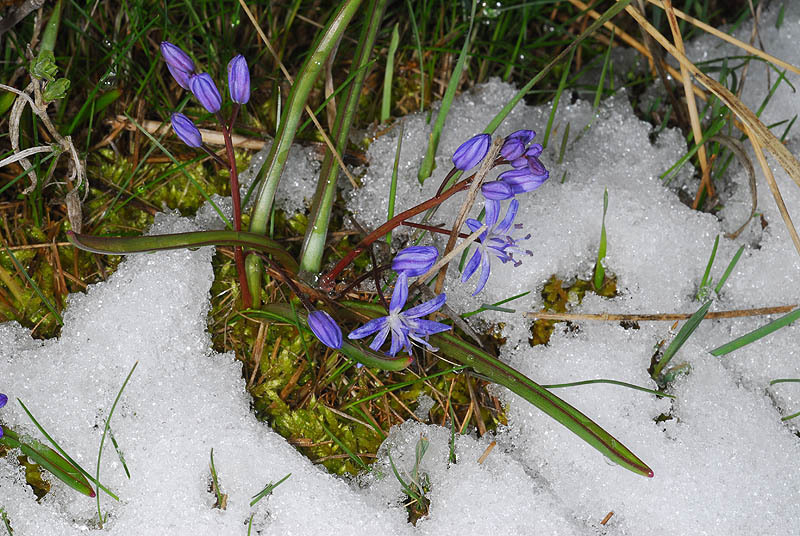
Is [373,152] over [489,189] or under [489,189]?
under

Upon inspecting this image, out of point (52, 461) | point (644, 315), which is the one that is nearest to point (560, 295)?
point (644, 315)

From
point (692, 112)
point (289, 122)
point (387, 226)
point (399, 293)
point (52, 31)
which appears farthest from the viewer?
point (692, 112)

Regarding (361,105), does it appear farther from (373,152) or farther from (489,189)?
(489,189)

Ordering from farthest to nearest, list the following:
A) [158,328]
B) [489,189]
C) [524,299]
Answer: [524,299] < [158,328] < [489,189]

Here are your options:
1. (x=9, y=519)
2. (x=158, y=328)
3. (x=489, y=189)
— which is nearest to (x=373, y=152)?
(x=489, y=189)

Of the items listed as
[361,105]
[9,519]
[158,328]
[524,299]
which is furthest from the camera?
[361,105]

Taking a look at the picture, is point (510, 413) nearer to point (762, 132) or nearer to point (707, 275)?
point (707, 275)

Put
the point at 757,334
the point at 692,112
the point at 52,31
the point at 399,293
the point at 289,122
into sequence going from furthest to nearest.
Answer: the point at 692,112 → the point at 52,31 → the point at 757,334 → the point at 289,122 → the point at 399,293

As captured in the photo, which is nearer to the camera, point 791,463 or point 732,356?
point 791,463
